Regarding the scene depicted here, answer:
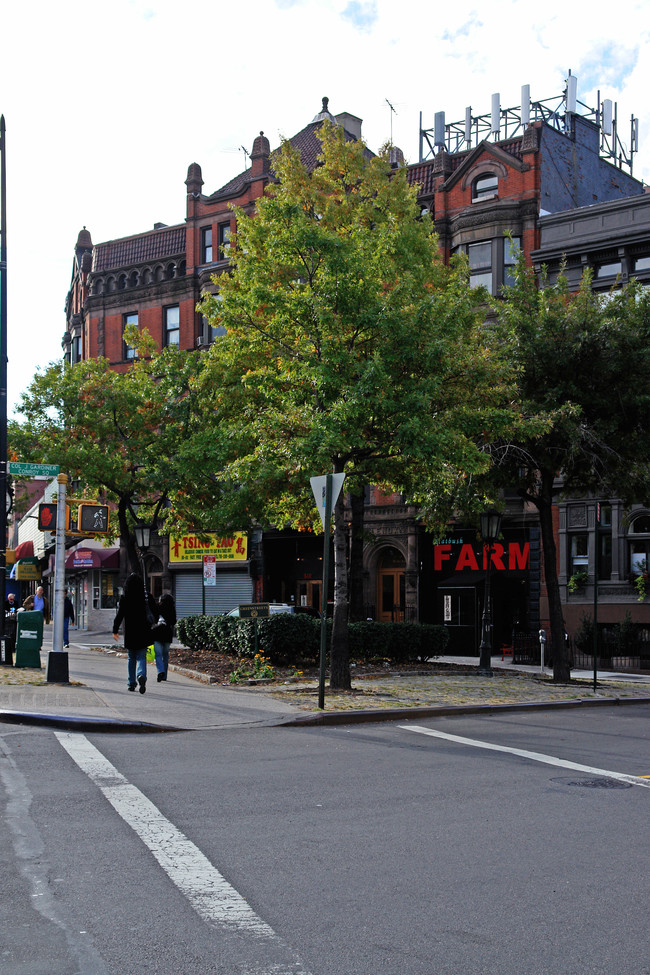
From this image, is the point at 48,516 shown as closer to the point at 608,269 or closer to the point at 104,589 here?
the point at 608,269

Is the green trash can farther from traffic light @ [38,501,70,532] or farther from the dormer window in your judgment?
the dormer window

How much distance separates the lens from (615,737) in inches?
492

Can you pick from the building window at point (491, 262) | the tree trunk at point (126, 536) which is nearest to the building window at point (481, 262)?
the building window at point (491, 262)

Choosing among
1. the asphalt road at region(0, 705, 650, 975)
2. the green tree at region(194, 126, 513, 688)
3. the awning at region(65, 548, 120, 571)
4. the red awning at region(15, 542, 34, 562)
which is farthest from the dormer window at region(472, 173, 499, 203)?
the red awning at region(15, 542, 34, 562)

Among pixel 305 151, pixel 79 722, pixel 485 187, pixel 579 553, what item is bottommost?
pixel 79 722

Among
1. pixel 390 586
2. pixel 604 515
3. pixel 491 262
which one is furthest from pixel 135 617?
pixel 491 262

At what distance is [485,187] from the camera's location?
35.8m

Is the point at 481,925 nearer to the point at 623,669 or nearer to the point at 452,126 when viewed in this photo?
the point at 623,669

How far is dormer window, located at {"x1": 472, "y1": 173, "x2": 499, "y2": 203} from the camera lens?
35562 millimetres

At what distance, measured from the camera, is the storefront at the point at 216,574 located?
39.8m

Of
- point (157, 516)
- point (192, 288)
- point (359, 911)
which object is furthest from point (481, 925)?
point (192, 288)

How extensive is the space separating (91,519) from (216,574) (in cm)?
2405

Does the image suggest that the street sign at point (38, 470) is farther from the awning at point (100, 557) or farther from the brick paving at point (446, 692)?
the awning at point (100, 557)

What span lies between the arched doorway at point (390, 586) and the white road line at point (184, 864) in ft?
91.1
